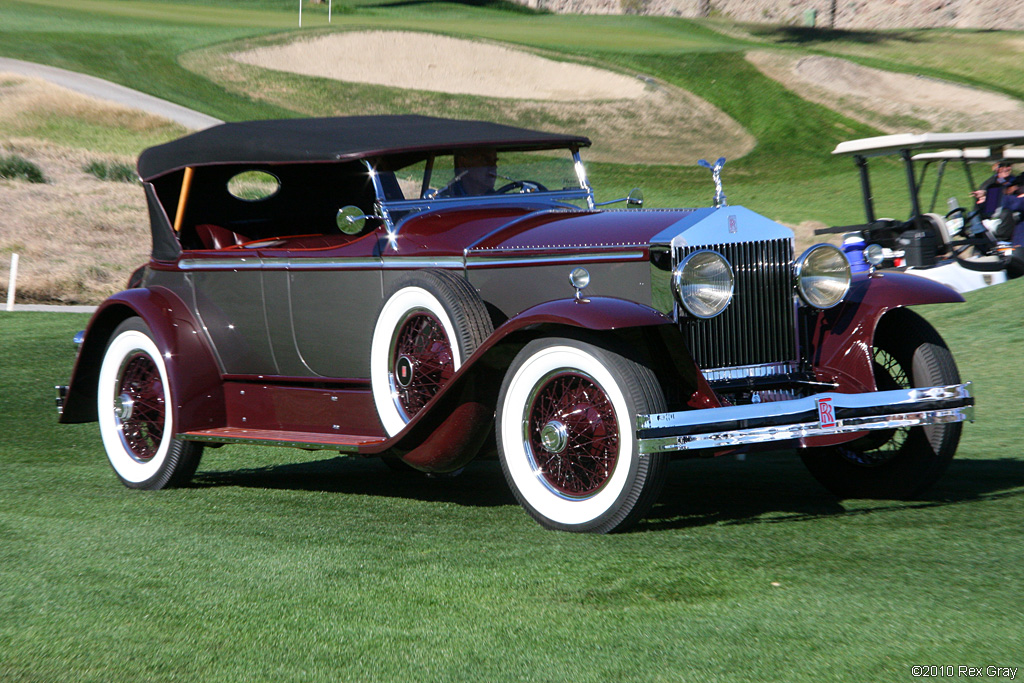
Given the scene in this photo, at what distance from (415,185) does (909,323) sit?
264cm

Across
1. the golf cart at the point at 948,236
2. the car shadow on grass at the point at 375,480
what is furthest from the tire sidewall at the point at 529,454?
the golf cart at the point at 948,236

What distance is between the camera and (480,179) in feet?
19.8

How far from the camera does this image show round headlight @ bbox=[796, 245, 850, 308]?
16.1 feet

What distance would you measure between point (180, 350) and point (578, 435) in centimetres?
263

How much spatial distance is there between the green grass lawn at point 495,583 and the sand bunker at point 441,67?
24.6 m

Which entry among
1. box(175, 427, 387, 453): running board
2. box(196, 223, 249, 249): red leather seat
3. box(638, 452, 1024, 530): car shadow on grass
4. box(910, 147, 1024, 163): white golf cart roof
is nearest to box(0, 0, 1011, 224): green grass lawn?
box(910, 147, 1024, 163): white golf cart roof

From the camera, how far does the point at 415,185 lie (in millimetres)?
5844

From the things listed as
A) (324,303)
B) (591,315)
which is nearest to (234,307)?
(324,303)

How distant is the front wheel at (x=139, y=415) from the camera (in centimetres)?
598

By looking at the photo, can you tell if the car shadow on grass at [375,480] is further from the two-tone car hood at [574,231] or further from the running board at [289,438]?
the two-tone car hood at [574,231]

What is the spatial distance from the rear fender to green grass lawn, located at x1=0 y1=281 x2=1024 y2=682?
603mm

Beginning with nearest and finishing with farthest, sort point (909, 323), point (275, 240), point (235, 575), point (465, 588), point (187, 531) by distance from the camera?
1. point (465, 588)
2. point (235, 575)
3. point (187, 531)
4. point (909, 323)
5. point (275, 240)

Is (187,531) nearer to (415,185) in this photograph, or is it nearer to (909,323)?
(415,185)

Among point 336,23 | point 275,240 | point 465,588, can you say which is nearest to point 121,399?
point 275,240
